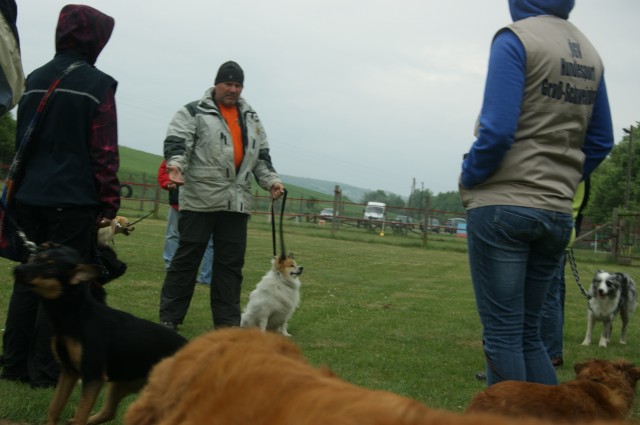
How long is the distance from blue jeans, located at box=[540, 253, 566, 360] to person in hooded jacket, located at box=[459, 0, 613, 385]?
7.36 feet

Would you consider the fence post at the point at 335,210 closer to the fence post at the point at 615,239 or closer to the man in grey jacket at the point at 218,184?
the fence post at the point at 615,239

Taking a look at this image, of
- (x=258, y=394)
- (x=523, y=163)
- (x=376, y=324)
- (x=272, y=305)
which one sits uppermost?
(x=523, y=163)

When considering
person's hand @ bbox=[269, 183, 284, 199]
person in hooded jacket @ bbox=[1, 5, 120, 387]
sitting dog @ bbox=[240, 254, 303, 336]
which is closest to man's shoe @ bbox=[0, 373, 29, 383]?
person in hooded jacket @ bbox=[1, 5, 120, 387]

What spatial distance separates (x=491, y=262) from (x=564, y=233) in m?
0.38

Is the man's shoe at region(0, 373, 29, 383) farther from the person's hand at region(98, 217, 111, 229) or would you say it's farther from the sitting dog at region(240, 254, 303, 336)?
the sitting dog at region(240, 254, 303, 336)

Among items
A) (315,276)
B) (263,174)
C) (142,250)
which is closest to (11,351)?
(263,174)

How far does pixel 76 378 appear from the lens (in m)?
3.84

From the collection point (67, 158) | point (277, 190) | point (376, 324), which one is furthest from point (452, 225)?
point (67, 158)

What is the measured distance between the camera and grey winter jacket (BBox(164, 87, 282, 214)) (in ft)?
19.4

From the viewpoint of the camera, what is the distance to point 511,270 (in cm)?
336

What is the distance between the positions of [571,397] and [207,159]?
3.59 metres

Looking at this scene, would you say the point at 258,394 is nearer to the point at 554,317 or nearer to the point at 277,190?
the point at 277,190

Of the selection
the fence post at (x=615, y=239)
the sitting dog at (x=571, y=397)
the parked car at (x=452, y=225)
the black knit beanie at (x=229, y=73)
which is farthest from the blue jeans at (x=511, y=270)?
the parked car at (x=452, y=225)

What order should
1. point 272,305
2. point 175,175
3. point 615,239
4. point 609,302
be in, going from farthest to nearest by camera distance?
1. point 615,239
2. point 609,302
3. point 272,305
4. point 175,175
